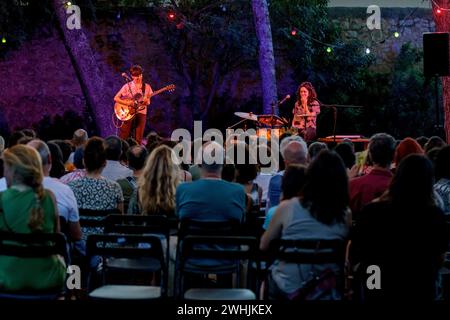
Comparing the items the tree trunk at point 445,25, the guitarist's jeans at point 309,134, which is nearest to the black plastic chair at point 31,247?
the tree trunk at point 445,25

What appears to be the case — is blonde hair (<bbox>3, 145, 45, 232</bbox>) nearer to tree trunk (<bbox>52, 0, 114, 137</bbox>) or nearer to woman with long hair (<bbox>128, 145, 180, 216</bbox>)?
woman with long hair (<bbox>128, 145, 180, 216</bbox>)

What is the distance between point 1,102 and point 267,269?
46.8 feet

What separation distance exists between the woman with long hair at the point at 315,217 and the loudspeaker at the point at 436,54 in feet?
25.2

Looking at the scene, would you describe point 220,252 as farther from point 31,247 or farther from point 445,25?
point 445,25

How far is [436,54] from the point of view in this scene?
1215 cm

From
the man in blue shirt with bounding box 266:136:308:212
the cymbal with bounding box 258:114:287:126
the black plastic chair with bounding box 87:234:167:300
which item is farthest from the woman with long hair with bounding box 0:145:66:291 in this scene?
the cymbal with bounding box 258:114:287:126

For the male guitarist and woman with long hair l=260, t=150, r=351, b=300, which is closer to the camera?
woman with long hair l=260, t=150, r=351, b=300

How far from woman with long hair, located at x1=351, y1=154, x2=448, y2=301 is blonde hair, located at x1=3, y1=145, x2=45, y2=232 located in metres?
1.91

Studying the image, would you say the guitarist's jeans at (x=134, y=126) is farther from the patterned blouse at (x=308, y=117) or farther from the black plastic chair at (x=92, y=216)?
the black plastic chair at (x=92, y=216)

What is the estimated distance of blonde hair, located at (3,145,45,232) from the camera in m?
4.83

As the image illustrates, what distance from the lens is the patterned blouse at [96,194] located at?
6277mm

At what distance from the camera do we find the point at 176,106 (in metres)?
18.7

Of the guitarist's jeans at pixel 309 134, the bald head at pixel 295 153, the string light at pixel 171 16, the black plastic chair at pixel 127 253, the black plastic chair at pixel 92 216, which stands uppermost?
the string light at pixel 171 16

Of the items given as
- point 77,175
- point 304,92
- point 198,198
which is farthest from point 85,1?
point 198,198
